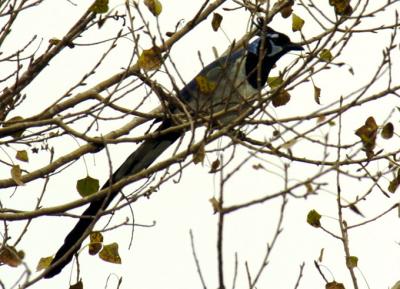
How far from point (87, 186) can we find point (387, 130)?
1.46 meters

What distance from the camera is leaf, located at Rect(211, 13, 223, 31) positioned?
496 centimetres

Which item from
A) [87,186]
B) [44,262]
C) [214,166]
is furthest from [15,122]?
[214,166]

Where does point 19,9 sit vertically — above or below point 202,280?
above

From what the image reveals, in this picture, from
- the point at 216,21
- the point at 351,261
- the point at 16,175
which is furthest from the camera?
the point at 216,21

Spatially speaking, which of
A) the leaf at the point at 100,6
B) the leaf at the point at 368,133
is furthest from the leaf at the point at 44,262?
the leaf at the point at 368,133

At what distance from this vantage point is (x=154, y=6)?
446 cm

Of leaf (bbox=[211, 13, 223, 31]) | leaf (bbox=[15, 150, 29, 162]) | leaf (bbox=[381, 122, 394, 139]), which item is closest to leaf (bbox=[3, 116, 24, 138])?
leaf (bbox=[15, 150, 29, 162])

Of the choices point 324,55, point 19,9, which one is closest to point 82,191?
point 19,9

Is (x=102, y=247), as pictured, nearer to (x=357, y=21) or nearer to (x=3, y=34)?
(x=3, y=34)

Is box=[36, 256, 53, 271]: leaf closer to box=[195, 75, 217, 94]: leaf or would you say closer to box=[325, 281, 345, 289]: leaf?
box=[195, 75, 217, 94]: leaf

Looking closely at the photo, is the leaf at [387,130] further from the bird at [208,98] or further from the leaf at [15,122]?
the leaf at [15,122]

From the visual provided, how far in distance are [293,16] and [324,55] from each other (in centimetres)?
43

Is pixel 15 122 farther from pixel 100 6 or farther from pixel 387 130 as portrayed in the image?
pixel 387 130

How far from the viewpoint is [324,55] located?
4570 mm
